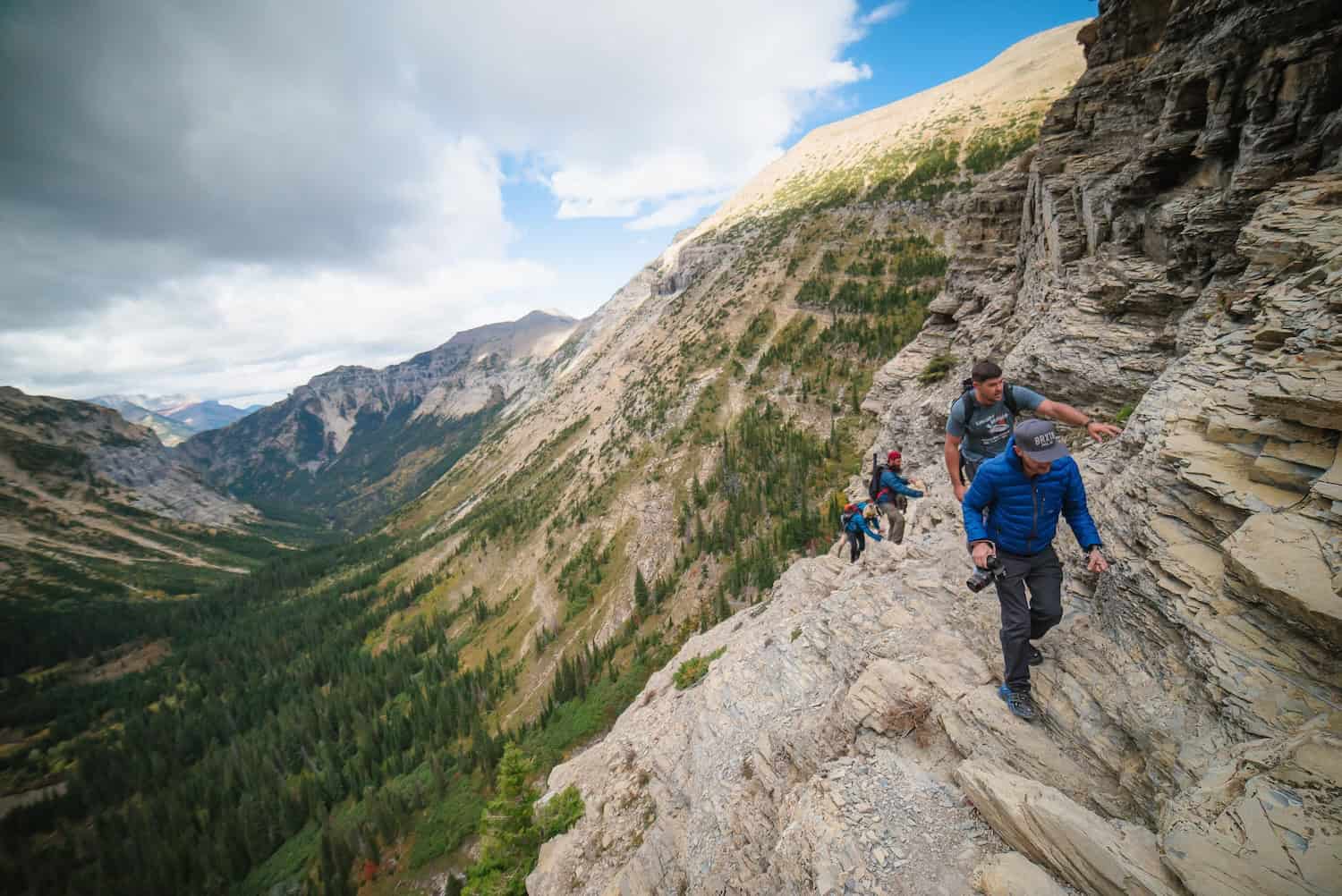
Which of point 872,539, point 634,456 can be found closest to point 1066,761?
point 872,539

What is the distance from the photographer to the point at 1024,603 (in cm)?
648

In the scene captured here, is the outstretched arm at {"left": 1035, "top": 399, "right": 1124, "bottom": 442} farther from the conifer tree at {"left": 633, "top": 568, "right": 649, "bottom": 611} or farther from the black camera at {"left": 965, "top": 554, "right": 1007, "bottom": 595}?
the conifer tree at {"left": 633, "top": 568, "right": 649, "bottom": 611}

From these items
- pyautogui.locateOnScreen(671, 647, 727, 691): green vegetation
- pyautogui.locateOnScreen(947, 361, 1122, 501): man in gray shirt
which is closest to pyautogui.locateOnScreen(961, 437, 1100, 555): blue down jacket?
pyautogui.locateOnScreen(947, 361, 1122, 501): man in gray shirt

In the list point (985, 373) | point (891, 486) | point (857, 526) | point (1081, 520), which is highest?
point (985, 373)

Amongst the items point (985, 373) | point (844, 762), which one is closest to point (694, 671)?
point (844, 762)

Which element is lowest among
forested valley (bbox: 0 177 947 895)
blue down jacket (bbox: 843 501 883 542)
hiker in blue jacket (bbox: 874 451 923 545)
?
forested valley (bbox: 0 177 947 895)

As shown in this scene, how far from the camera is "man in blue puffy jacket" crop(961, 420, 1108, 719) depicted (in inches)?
234

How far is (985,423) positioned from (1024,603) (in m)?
3.49

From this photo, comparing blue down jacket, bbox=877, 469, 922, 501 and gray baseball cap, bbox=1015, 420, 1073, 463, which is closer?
gray baseball cap, bbox=1015, 420, 1073, 463

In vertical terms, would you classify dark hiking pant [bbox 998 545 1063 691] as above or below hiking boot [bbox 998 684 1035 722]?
above

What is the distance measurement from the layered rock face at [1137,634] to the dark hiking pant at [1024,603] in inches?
21.6

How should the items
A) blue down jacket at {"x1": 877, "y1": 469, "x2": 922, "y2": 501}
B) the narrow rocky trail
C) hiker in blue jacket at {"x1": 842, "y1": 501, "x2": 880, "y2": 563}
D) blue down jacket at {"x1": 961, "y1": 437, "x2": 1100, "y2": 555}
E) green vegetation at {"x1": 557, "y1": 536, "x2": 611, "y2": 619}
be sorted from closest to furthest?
blue down jacket at {"x1": 961, "y1": 437, "x2": 1100, "y2": 555}
the narrow rocky trail
blue down jacket at {"x1": 877, "y1": 469, "x2": 922, "y2": 501}
hiker in blue jacket at {"x1": 842, "y1": 501, "x2": 880, "y2": 563}
green vegetation at {"x1": 557, "y1": 536, "x2": 611, "y2": 619}

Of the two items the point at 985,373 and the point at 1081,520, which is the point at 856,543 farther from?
the point at 1081,520

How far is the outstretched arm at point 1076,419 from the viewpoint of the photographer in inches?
261
